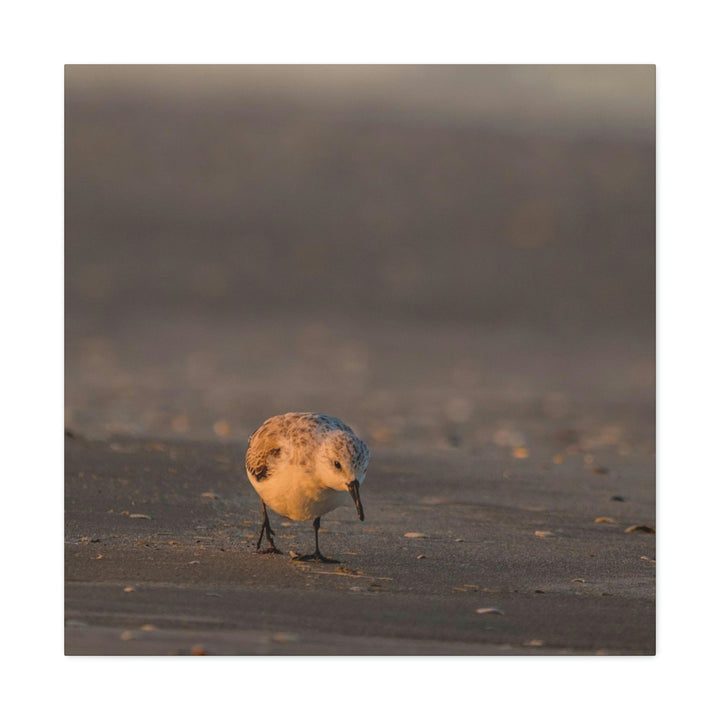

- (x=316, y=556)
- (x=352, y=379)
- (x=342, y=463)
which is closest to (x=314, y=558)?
(x=316, y=556)

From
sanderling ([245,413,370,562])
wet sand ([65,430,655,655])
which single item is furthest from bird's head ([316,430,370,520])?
wet sand ([65,430,655,655])

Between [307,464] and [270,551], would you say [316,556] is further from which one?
[307,464]

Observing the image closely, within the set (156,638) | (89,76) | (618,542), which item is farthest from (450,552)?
(89,76)

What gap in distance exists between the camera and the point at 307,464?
6.21m

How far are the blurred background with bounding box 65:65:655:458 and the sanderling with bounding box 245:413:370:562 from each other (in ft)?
24.2

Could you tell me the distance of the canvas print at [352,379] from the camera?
230 inches

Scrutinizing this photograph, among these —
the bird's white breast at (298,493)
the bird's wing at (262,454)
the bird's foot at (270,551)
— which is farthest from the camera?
the bird's foot at (270,551)

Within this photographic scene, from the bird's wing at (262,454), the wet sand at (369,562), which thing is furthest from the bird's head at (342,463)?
the wet sand at (369,562)

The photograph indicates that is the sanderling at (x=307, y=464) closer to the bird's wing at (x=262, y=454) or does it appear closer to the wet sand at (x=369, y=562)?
the bird's wing at (x=262, y=454)

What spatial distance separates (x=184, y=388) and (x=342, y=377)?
5.87 feet

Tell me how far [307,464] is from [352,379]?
7.53 meters

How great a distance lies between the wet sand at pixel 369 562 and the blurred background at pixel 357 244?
17.0 ft

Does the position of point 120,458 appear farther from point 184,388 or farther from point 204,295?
point 204,295

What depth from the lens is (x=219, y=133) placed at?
1814 centimetres
